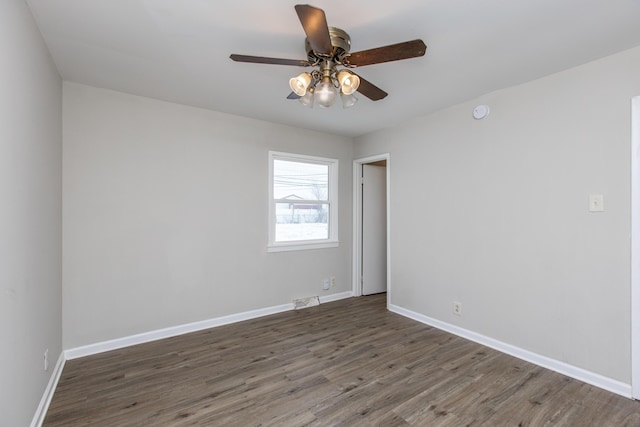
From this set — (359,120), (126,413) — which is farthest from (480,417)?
(359,120)

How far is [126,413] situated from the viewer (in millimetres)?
1892

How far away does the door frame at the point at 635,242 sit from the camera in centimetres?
201

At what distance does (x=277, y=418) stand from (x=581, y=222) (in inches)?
103

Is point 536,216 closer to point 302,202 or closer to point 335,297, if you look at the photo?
point 302,202

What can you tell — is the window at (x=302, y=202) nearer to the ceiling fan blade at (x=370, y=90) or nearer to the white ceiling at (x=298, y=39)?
the white ceiling at (x=298, y=39)

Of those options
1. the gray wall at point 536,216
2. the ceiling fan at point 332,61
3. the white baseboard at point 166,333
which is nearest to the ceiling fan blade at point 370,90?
the ceiling fan at point 332,61

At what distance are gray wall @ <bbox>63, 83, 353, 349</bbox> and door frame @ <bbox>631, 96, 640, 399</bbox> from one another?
10.1ft

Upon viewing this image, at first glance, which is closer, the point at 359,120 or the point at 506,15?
the point at 506,15

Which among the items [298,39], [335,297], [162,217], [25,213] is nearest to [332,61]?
[298,39]

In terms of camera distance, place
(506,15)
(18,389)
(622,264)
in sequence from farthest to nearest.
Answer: (622,264) → (506,15) → (18,389)

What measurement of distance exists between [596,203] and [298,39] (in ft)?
8.08

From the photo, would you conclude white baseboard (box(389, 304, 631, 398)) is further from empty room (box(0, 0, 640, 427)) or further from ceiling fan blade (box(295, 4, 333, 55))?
ceiling fan blade (box(295, 4, 333, 55))

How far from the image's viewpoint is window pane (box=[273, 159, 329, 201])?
384 centimetres

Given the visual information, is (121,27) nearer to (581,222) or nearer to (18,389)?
(18,389)
